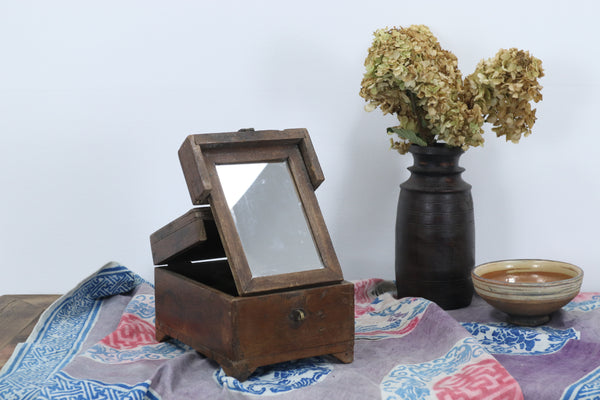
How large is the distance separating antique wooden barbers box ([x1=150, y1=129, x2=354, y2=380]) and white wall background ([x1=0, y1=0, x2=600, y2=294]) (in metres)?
0.54

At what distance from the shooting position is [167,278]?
146 cm

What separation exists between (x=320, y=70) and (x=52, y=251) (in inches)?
32.8

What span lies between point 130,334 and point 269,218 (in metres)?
0.42

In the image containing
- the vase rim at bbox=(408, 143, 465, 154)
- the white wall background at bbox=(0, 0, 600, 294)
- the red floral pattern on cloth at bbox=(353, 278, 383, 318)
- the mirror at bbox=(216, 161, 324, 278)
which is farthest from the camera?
the white wall background at bbox=(0, 0, 600, 294)

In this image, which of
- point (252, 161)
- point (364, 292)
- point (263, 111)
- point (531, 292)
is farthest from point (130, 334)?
point (531, 292)

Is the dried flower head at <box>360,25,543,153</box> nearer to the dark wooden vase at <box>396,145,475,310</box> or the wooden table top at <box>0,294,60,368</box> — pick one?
the dark wooden vase at <box>396,145,475,310</box>

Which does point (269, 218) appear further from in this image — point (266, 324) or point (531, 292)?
point (531, 292)

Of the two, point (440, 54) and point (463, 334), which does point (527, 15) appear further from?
point (463, 334)

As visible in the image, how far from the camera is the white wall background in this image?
1895mm

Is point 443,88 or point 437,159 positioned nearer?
point 443,88

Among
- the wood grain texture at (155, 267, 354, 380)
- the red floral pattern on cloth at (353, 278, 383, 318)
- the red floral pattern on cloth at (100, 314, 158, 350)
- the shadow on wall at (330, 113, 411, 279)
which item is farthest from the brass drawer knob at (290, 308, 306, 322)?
the shadow on wall at (330, 113, 411, 279)

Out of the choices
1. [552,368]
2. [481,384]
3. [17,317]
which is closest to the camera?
[481,384]

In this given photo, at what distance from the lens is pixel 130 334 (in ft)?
5.11

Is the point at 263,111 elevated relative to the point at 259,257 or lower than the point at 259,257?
elevated
